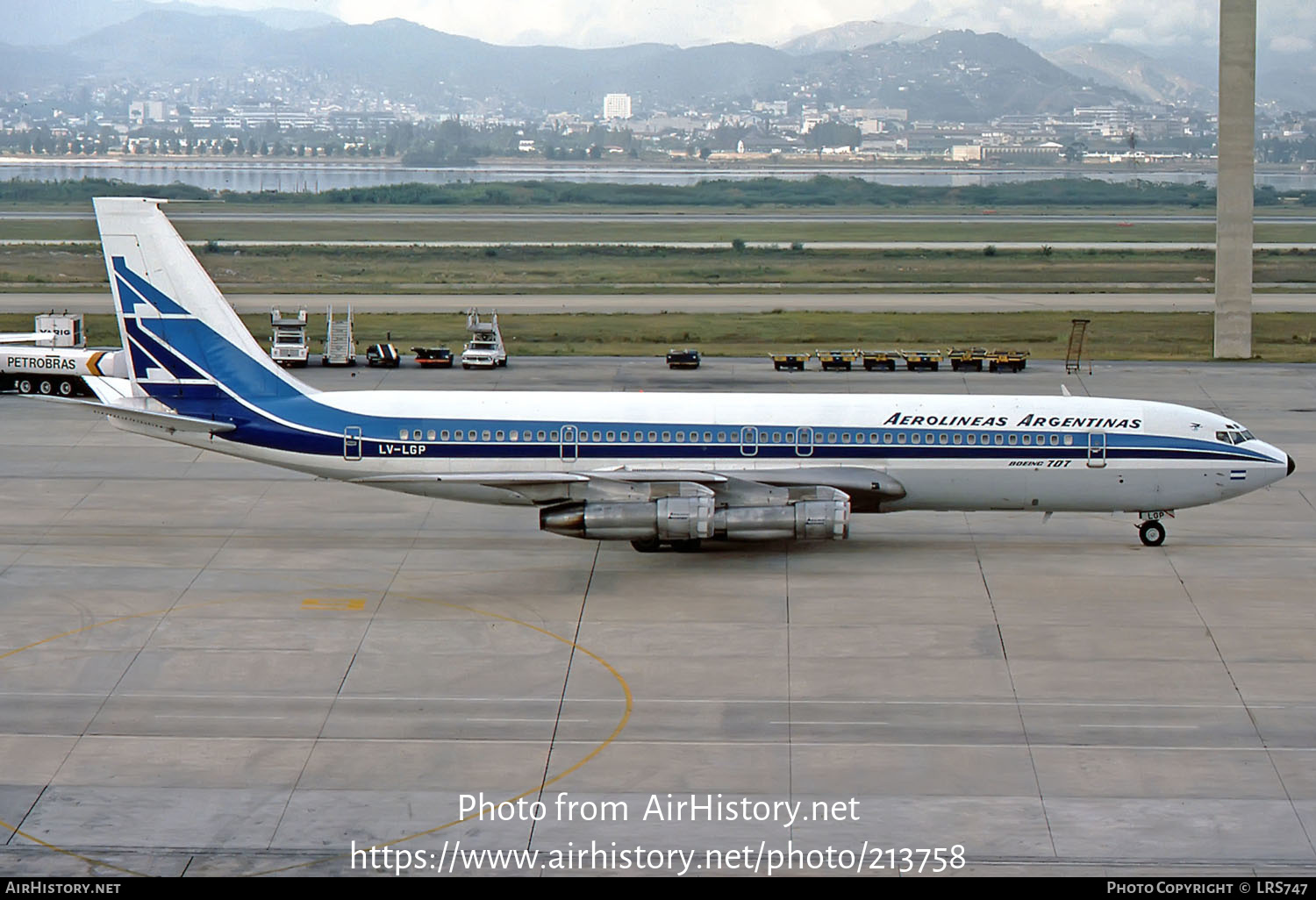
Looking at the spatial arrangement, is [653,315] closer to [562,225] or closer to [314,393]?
[314,393]

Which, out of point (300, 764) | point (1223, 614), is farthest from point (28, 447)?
point (1223, 614)

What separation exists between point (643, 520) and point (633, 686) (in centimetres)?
809

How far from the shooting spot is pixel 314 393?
38000 mm

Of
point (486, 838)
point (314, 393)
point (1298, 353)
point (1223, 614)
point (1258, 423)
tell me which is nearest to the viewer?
point (486, 838)

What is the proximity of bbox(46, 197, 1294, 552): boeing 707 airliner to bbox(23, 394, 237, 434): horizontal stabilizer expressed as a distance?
0.15 feet

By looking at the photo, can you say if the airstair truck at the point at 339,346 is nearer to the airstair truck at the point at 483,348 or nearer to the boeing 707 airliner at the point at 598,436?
the airstair truck at the point at 483,348

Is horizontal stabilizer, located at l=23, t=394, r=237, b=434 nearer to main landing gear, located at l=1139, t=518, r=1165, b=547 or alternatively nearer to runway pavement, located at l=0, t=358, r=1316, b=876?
runway pavement, located at l=0, t=358, r=1316, b=876

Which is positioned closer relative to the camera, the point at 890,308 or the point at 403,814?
the point at 403,814

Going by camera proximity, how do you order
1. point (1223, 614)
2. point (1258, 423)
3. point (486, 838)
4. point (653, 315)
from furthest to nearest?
point (653, 315), point (1258, 423), point (1223, 614), point (486, 838)

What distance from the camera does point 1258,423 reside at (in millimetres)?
54844

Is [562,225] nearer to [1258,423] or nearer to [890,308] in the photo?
[890,308]

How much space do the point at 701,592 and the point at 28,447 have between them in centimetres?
2786

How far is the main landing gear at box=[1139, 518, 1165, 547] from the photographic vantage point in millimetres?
38625

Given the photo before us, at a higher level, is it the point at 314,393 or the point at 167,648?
the point at 314,393
